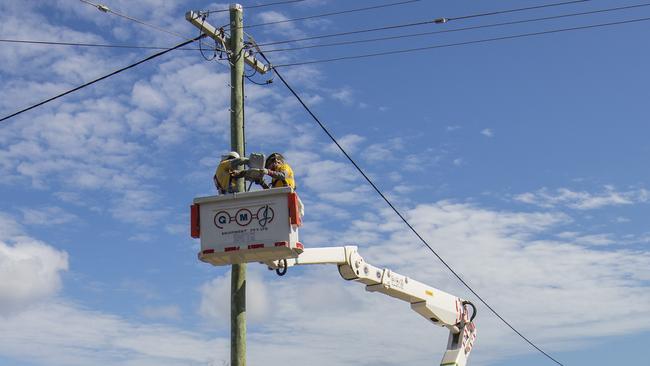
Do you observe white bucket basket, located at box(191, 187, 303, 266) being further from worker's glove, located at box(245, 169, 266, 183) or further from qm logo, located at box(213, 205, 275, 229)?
worker's glove, located at box(245, 169, 266, 183)

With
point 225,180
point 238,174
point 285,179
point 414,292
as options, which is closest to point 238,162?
point 238,174

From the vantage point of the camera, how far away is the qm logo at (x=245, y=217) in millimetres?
13266

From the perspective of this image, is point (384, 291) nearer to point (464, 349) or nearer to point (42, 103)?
point (464, 349)

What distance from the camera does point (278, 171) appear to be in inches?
555

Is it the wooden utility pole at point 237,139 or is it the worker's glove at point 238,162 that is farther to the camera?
Answer: the wooden utility pole at point 237,139

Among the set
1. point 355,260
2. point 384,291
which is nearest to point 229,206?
point 355,260

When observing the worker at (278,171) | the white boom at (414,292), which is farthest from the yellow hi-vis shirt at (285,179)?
the white boom at (414,292)

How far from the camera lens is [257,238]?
1329 cm

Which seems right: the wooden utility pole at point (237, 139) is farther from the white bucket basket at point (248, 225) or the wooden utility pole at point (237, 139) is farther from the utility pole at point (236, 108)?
the white bucket basket at point (248, 225)

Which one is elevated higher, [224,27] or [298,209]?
[224,27]

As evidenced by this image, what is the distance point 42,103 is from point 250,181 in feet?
19.5

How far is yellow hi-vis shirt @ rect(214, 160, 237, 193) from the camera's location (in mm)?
14148

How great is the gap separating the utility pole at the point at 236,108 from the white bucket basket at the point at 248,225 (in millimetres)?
827

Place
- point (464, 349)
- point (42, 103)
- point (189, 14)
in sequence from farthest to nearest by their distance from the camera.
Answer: point (464, 349), point (42, 103), point (189, 14)
